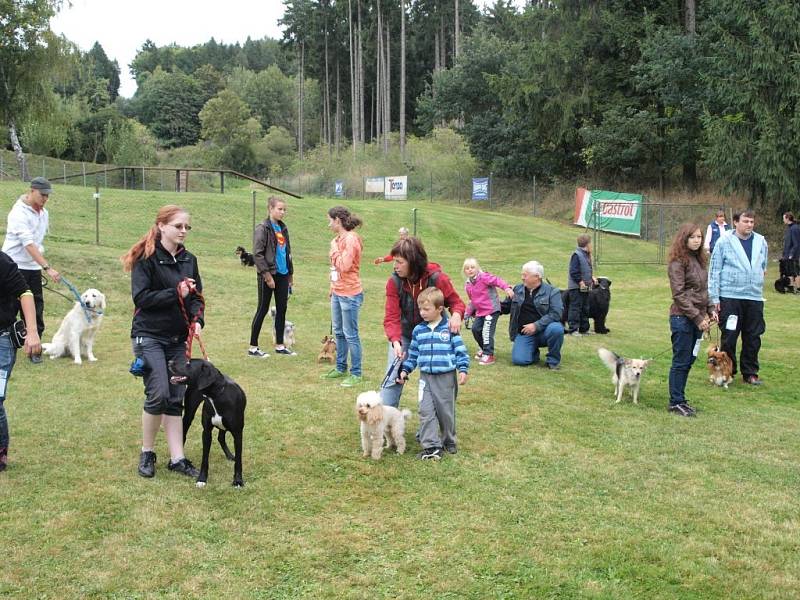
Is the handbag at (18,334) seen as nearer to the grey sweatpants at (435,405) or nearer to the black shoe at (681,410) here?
the grey sweatpants at (435,405)

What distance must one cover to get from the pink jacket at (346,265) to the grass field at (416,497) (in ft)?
3.60

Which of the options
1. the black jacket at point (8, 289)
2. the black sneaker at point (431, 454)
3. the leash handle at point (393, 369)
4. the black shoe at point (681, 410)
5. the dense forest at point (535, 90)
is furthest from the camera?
the dense forest at point (535, 90)

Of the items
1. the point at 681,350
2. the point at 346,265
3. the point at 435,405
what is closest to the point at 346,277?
the point at 346,265

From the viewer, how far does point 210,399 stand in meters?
4.54

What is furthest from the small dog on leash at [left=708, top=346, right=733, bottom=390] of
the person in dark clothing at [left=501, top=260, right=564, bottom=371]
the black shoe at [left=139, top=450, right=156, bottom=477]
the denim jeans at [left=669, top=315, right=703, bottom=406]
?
the black shoe at [left=139, top=450, right=156, bottom=477]

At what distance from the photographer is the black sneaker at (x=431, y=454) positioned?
532cm

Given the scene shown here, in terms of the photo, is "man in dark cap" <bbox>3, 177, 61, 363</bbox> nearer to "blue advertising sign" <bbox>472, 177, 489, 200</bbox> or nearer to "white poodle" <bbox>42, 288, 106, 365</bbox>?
"white poodle" <bbox>42, 288, 106, 365</bbox>

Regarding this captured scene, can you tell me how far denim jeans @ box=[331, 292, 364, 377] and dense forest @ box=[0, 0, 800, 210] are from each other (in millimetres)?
19182

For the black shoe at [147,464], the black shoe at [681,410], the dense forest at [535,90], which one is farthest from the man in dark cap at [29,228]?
the dense forest at [535,90]

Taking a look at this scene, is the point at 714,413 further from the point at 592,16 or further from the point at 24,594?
the point at 592,16

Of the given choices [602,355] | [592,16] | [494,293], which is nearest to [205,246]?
[494,293]

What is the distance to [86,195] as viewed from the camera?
25656 millimetres

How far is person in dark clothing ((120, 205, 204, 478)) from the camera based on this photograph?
4465 millimetres

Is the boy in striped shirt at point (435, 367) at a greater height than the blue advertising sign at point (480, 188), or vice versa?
the blue advertising sign at point (480, 188)
